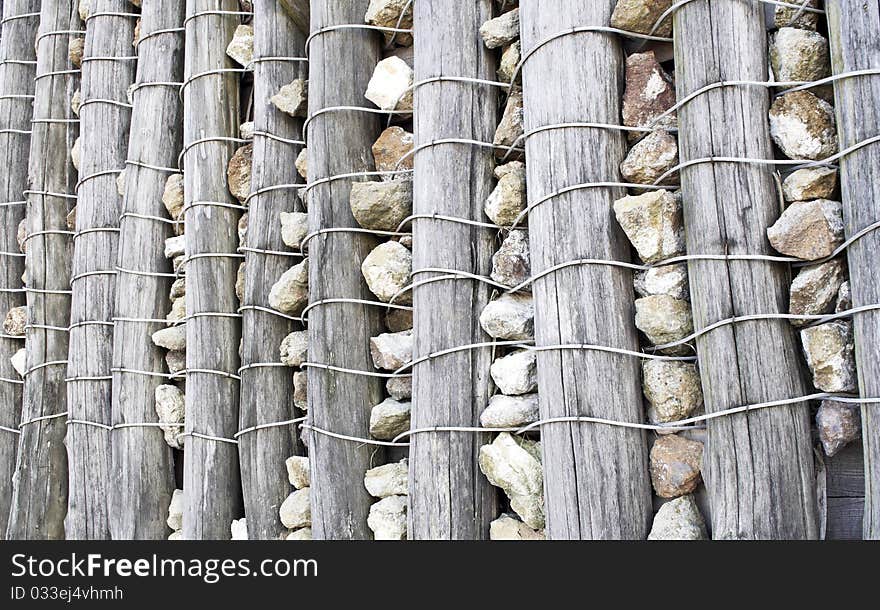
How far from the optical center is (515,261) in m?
2.47

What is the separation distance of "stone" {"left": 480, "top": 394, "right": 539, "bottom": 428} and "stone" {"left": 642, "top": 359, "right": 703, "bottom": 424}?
0.36 meters

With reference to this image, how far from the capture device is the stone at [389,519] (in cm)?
263

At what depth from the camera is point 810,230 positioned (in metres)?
1.94

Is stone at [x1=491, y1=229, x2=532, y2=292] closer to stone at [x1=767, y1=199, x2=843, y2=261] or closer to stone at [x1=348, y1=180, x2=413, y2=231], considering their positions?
stone at [x1=348, y1=180, x2=413, y2=231]

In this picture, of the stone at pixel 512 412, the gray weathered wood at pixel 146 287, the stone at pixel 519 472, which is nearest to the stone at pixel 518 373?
the stone at pixel 512 412

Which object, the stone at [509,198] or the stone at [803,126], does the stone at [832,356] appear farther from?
the stone at [509,198]

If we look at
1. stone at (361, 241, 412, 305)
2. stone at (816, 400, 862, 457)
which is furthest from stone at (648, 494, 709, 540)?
stone at (361, 241, 412, 305)

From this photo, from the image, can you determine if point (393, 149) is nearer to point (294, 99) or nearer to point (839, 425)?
point (294, 99)

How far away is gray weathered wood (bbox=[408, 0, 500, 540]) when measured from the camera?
246 cm

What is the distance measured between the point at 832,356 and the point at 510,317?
85 cm

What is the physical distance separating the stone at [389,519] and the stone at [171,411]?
1055 mm

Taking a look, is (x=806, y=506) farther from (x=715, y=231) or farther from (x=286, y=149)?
(x=286, y=149)

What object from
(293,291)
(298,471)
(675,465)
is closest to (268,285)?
(293,291)
